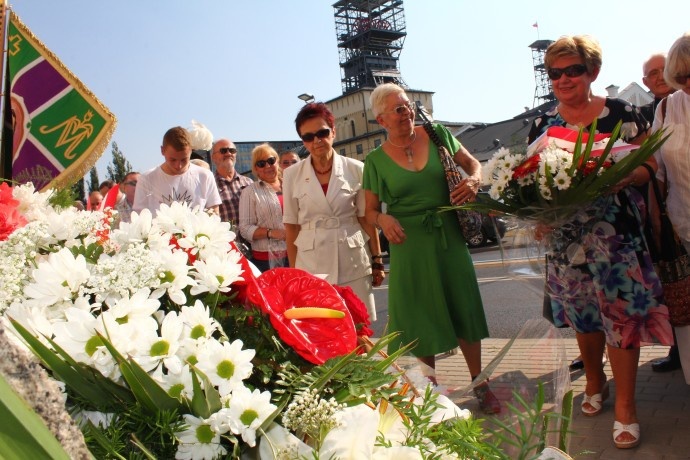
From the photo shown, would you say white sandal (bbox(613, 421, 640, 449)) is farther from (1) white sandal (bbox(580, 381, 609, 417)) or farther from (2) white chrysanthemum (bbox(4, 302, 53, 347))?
(2) white chrysanthemum (bbox(4, 302, 53, 347))

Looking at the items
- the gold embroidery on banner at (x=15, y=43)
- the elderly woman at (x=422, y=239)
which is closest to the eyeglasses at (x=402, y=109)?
the elderly woman at (x=422, y=239)

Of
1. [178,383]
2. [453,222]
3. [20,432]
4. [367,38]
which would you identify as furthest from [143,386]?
[367,38]

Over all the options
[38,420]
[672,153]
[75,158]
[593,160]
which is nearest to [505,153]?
[593,160]

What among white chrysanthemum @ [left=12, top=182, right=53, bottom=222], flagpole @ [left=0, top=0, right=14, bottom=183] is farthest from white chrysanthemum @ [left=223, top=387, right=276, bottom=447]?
flagpole @ [left=0, top=0, right=14, bottom=183]

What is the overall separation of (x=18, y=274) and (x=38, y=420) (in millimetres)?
724

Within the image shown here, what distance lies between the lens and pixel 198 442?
928 mm

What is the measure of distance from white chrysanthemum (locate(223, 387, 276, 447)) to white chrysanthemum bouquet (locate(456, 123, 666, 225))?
7.39 ft

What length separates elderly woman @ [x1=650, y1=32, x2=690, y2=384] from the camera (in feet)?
10.6

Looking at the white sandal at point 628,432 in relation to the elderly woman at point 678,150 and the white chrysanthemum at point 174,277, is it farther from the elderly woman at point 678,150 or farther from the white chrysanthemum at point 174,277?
the white chrysanthemum at point 174,277

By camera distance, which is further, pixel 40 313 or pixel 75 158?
pixel 75 158

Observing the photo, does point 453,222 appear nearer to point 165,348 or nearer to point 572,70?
point 572,70

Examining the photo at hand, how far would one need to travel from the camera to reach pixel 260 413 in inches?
A: 37.4

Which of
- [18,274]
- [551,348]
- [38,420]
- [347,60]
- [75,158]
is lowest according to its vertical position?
[551,348]

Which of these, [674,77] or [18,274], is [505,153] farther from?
[18,274]
